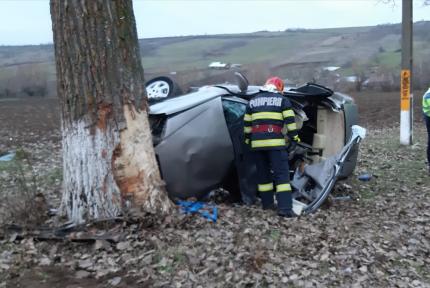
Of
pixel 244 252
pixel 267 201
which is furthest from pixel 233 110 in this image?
pixel 244 252

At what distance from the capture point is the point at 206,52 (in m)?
55.3

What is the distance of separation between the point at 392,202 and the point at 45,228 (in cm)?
458

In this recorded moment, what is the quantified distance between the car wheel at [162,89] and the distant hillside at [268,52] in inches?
963

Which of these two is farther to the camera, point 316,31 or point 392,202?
point 316,31

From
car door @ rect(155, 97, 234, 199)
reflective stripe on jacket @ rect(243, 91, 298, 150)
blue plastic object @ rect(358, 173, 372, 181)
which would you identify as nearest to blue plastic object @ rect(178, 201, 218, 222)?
car door @ rect(155, 97, 234, 199)

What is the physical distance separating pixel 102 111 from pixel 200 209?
156cm

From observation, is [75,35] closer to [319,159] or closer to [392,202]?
[319,159]

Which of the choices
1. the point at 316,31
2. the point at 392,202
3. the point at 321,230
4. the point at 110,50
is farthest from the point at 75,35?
the point at 316,31

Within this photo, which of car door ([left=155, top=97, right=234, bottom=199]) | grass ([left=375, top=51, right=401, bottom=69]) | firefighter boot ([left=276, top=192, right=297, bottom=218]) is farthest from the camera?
grass ([left=375, top=51, right=401, bottom=69])

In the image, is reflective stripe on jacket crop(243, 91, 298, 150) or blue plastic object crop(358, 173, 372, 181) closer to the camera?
reflective stripe on jacket crop(243, 91, 298, 150)

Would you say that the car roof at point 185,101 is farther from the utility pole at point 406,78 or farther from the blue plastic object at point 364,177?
the utility pole at point 406,78

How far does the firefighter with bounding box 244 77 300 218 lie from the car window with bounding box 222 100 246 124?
0.18 meters

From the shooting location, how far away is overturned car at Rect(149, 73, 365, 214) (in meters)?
6.61

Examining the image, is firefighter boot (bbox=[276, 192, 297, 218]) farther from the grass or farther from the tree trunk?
the grass
